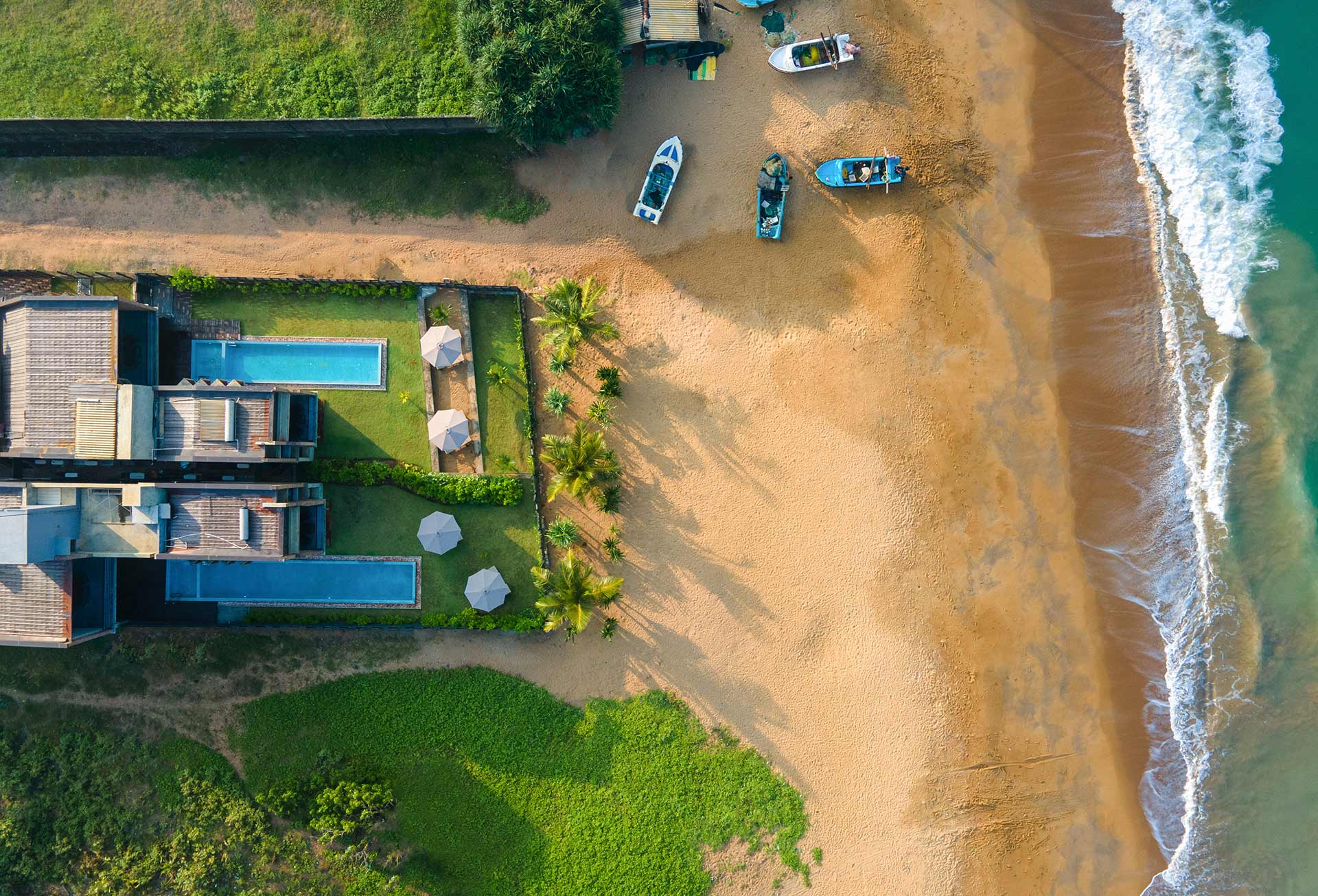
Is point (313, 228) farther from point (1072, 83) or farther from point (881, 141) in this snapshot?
point (1072, 83)

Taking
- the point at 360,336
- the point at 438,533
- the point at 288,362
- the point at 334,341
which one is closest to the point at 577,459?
the point at 438,533

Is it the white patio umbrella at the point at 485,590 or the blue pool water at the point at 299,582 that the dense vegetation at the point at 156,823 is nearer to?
the blue pool water at the point at 299,582

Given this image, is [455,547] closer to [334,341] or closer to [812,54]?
[334,341]

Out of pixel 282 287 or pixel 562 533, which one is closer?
pixel 562 533

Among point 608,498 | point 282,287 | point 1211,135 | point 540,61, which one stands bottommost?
point 608,498

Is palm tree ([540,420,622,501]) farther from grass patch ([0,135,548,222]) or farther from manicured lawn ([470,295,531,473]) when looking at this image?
grass patch ([0,135,548,222])

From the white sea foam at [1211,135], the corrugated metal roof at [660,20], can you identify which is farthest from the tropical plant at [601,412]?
the white sea foam at [1211,135]

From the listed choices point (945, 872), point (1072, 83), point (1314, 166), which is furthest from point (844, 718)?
point (1314, 166)
